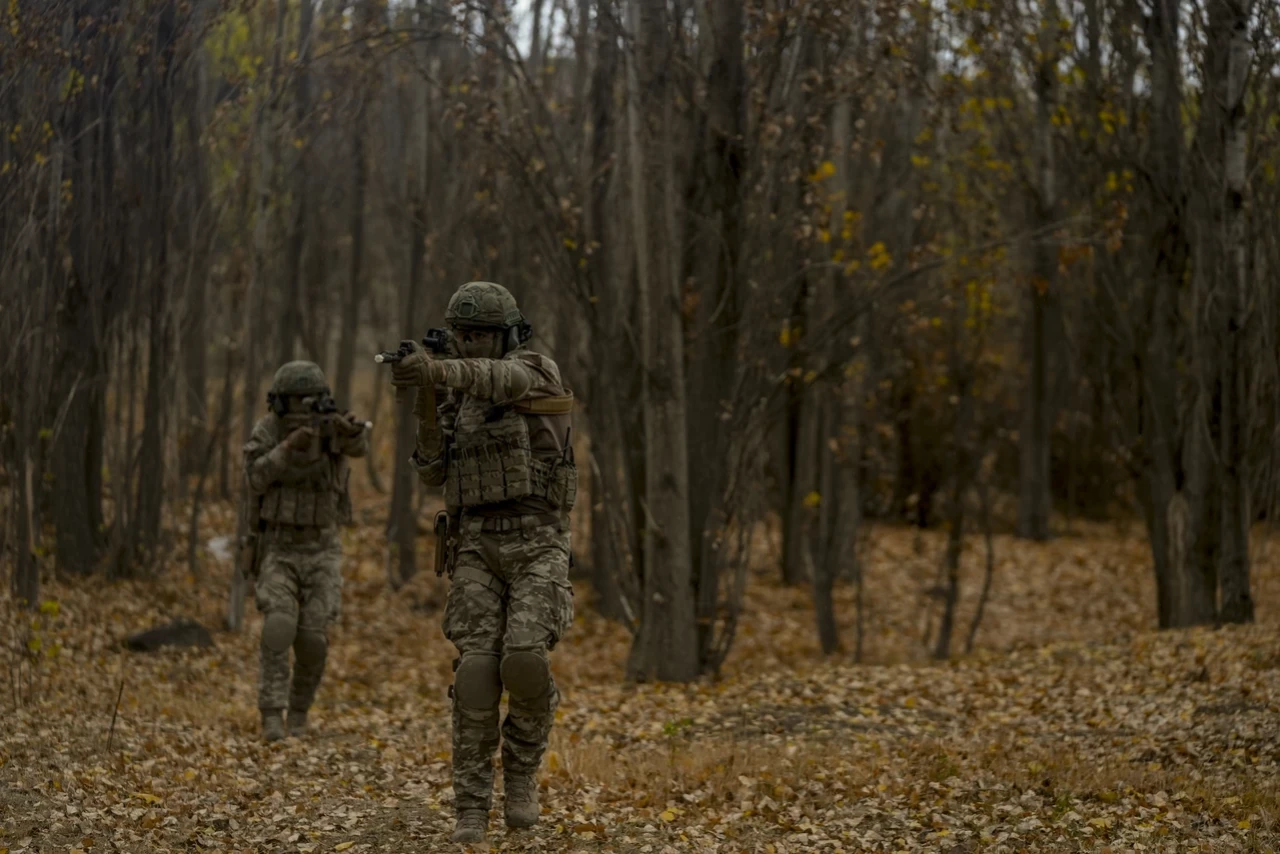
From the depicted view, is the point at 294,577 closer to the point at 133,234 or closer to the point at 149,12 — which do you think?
the point at 149,12

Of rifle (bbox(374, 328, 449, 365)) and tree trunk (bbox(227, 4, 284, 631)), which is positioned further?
tree trunk (bbox(227, 4, 284, 631))

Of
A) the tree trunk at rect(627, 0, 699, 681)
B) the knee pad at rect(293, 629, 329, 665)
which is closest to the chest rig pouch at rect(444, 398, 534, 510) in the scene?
the knee pad at rect(293, 629, 329, 665)

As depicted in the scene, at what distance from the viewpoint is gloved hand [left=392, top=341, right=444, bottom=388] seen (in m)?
4.98

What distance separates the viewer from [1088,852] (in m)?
5.59

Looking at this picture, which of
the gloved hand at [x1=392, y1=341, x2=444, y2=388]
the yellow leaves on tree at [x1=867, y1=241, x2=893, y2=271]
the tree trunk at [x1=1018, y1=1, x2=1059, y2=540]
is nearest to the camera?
the gloved hand at [x1=392, y1=341, x2=444, y2=388]

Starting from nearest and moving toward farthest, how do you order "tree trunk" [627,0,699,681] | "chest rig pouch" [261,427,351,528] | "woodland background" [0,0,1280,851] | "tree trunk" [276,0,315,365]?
"woodland background" [0,0,1280,851] < "chest rig pouch" [261,427,351,528] < "tree trunk" [627,0,699,681] < "tree trunk" [276,0,315,365]

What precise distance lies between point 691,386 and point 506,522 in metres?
5.29

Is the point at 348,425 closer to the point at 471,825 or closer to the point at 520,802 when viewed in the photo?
the point at 520,802

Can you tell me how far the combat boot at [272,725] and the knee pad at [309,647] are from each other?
1.17 feet

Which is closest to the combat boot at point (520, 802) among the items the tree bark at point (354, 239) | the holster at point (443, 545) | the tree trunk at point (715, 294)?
the holster at point (443, 545)

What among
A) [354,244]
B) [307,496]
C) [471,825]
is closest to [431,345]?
[471,825]

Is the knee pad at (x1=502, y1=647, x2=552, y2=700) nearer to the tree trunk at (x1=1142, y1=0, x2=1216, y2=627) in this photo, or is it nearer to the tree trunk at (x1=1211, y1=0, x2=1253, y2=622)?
the tree trunk at (x1=1211, y1=0, x2=1253, y2=622)

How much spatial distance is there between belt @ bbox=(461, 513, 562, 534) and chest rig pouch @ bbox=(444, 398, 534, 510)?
0.25ft

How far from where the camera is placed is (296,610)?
8578 mm
